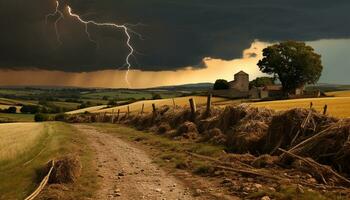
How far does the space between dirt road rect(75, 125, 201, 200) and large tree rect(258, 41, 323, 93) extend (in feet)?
301

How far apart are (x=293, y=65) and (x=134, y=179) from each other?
330ft

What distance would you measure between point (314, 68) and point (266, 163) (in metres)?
98.8

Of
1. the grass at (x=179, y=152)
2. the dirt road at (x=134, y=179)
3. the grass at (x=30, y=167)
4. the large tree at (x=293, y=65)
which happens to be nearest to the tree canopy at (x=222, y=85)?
the large tree at (x=293, y=65)

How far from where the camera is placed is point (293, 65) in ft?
373

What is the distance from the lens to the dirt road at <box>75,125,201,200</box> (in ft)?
52.1

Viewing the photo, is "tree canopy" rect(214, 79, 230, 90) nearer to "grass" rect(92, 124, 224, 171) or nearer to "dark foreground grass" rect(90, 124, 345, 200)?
"dark foreground grass" rect(90, 124, 345, 200)

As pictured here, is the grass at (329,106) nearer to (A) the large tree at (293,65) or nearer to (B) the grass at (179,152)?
(B) the grass at (179,152)

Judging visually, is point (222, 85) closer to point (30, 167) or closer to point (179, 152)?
point (179, 152)

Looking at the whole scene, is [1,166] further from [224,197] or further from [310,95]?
[310,95]

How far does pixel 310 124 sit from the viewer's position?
2205 cm

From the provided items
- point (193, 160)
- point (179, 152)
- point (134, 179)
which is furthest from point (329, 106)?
point (134, 179)

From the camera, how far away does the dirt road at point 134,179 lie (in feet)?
52.1

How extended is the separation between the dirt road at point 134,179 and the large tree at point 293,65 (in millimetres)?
91824

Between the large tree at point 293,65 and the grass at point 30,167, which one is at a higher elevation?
the large tree at point 293,65
